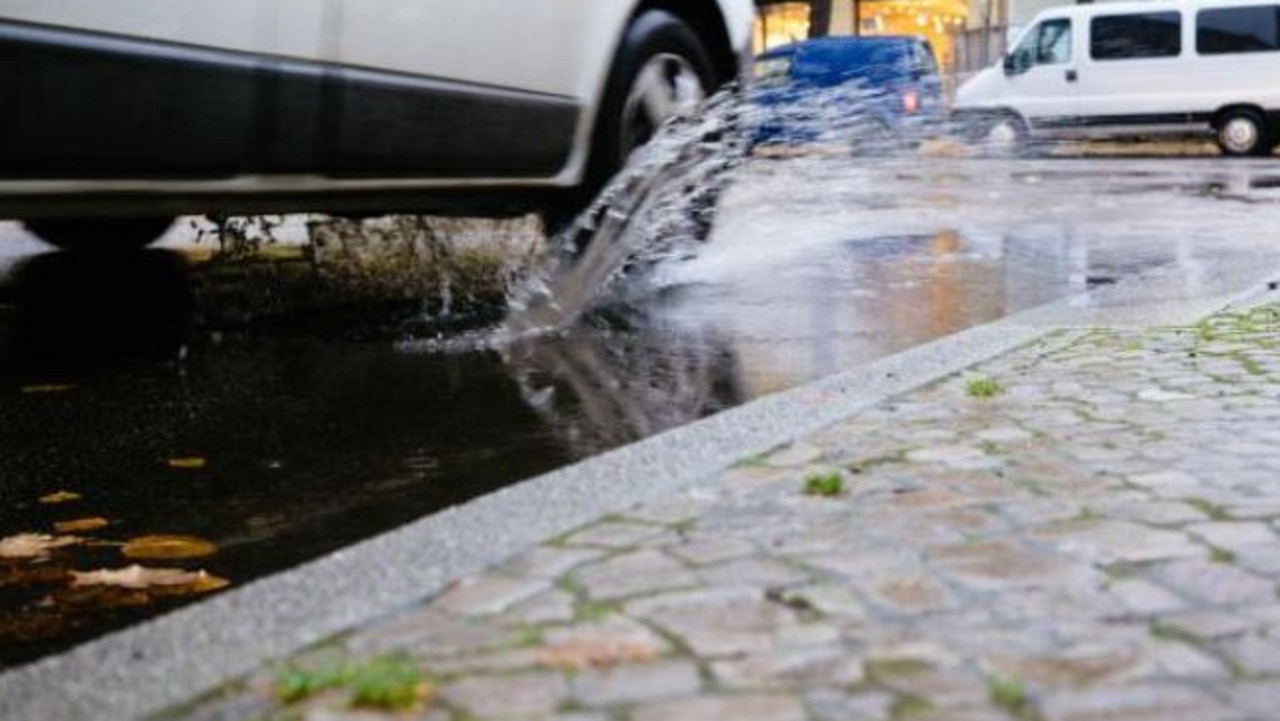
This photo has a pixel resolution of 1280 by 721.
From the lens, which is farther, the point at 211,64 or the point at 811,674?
the point at 211,64

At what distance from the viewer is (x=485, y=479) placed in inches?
139

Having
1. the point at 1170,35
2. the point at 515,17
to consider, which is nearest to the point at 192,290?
the point at 515,17

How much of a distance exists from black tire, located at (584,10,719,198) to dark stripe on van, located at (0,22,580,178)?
0.53m

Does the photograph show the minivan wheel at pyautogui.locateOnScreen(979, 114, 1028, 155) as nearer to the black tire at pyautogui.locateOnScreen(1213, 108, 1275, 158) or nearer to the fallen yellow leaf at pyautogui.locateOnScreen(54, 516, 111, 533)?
the black tire at pyautogui.locateOnScreen(1213, 108, 1275, 158)

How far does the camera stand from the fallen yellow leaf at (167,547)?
3037 millimetres

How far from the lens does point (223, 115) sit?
383 cm

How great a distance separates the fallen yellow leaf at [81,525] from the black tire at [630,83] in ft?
8.84

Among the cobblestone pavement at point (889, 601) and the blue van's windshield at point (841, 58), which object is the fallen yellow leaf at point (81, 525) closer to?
the cobblestone pavement at point (889, 601)

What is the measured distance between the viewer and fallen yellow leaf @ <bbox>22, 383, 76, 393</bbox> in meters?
4.71

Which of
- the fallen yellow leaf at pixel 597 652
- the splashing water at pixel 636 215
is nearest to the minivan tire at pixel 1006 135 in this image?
the splashing water at pixel 636 215

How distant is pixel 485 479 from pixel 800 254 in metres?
4.99

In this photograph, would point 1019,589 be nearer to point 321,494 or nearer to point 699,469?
point 699,469

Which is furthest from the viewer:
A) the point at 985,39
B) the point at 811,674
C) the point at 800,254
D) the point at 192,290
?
the point at 985,39

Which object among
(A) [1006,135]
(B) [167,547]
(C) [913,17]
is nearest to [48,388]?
(B) [167,547]
